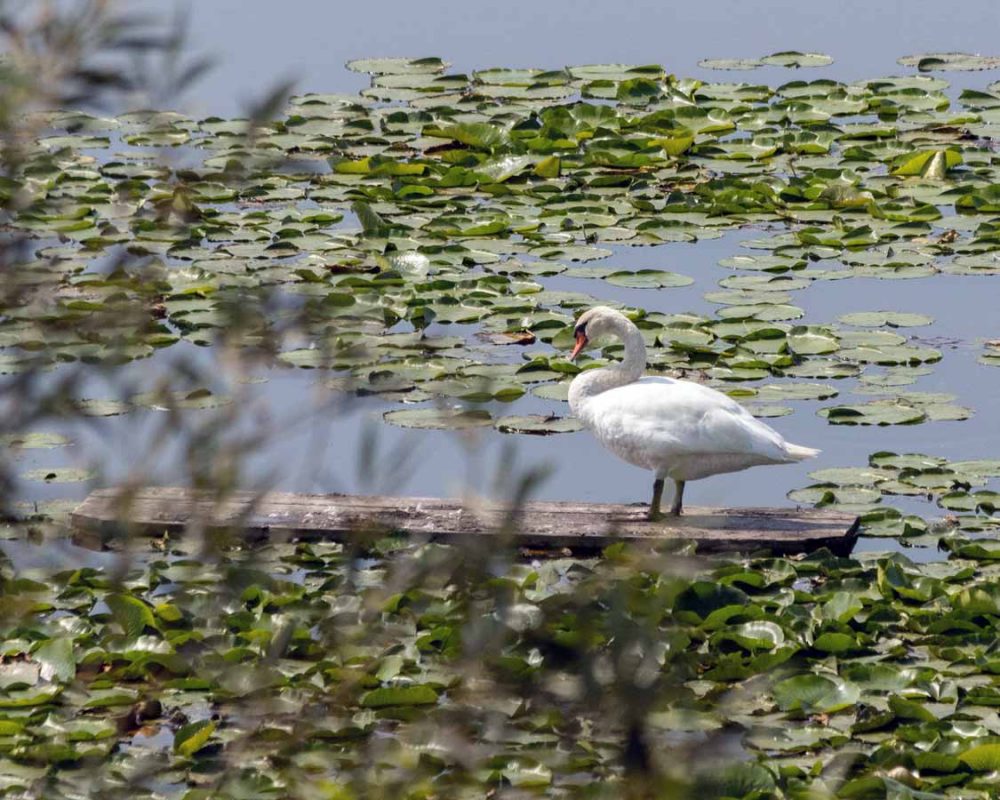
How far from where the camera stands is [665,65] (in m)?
12.1

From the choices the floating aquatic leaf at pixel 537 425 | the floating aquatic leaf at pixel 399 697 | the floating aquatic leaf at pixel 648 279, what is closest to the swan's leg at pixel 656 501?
the floating aquatic leaf at pixel 537 425

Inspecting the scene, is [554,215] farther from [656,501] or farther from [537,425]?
[656,501]

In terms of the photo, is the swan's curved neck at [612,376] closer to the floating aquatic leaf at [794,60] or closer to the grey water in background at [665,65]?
the grey water in background at [665,65]

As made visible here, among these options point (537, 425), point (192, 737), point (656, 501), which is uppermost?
point (537, 425)

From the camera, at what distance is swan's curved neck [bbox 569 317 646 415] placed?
6223 mm

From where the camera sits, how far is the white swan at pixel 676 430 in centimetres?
573

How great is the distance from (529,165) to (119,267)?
7.69 m

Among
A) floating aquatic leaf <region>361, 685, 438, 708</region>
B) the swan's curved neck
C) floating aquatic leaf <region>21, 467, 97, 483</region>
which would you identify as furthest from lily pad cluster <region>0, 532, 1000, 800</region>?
the swan's curved neck

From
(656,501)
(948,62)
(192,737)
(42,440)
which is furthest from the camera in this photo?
(948,62)

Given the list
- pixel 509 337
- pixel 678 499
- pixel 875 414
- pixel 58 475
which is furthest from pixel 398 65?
pixel 678 499

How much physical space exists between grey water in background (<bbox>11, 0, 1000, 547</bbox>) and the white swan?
0.29 meters

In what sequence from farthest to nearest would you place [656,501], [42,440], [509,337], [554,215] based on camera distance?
[554,215] < [509,337] < [42,440] < [656,501]

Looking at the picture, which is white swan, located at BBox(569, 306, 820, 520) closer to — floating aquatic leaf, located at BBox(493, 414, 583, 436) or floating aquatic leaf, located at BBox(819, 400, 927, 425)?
floating aquatic leaf, located at BBox(493, 414, 583, 436)

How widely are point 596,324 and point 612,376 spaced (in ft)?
1.03
